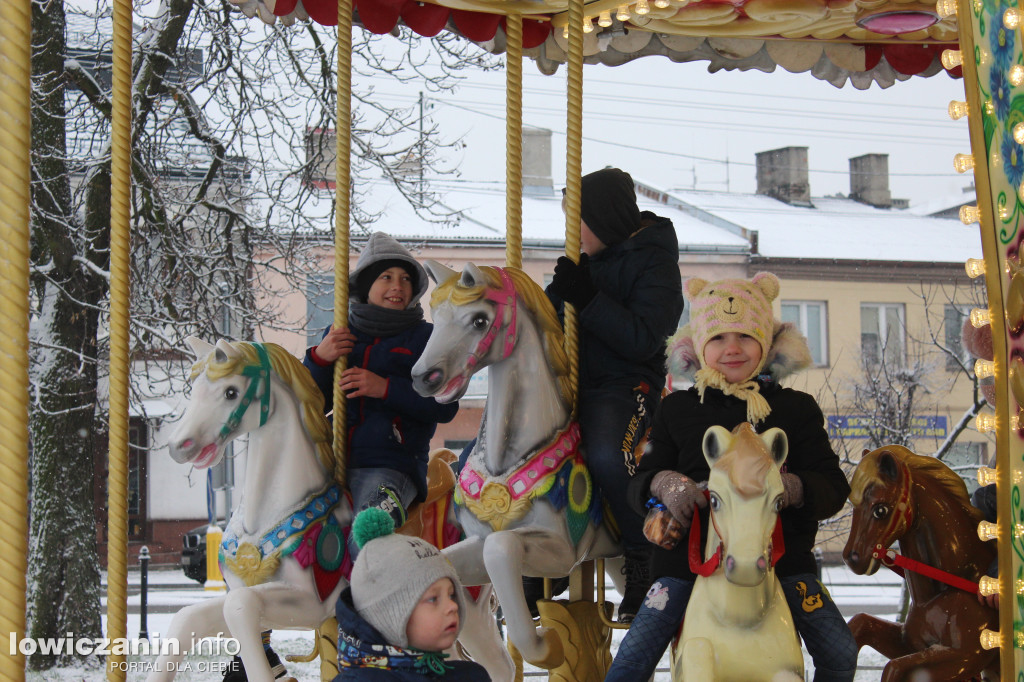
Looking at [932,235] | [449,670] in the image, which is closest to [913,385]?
[932,235]

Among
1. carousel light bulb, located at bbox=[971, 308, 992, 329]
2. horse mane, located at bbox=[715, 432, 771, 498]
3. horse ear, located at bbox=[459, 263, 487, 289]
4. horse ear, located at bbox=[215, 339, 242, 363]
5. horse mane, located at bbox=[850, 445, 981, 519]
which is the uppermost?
horse ear, located at bbox=[459, 263, 487, 289]

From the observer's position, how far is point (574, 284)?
3.05 metres

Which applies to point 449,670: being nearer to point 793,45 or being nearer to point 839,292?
point 793,45

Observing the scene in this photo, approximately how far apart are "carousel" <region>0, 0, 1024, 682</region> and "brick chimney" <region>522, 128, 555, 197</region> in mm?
7155

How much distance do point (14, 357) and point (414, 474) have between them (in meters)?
1.65

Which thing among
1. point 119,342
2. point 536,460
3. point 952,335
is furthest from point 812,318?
point 119,342

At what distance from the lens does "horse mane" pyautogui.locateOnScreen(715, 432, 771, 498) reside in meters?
2.06

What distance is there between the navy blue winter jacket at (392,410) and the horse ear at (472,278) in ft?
1.86

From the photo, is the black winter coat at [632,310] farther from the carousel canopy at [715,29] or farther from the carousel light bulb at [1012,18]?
the carousel light bulb at [1012,18]

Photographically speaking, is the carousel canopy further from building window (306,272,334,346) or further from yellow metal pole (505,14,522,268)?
building window (306,272,334,346)

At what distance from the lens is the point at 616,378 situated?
3199 mm

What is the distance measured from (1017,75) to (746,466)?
92 centimetres

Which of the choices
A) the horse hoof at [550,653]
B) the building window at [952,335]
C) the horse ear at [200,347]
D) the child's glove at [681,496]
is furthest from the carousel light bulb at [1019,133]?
the building window at [952,335]

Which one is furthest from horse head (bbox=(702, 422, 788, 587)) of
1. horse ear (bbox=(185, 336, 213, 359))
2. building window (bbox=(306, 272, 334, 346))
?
building window (bbox=(306, 272, 334, 346))
